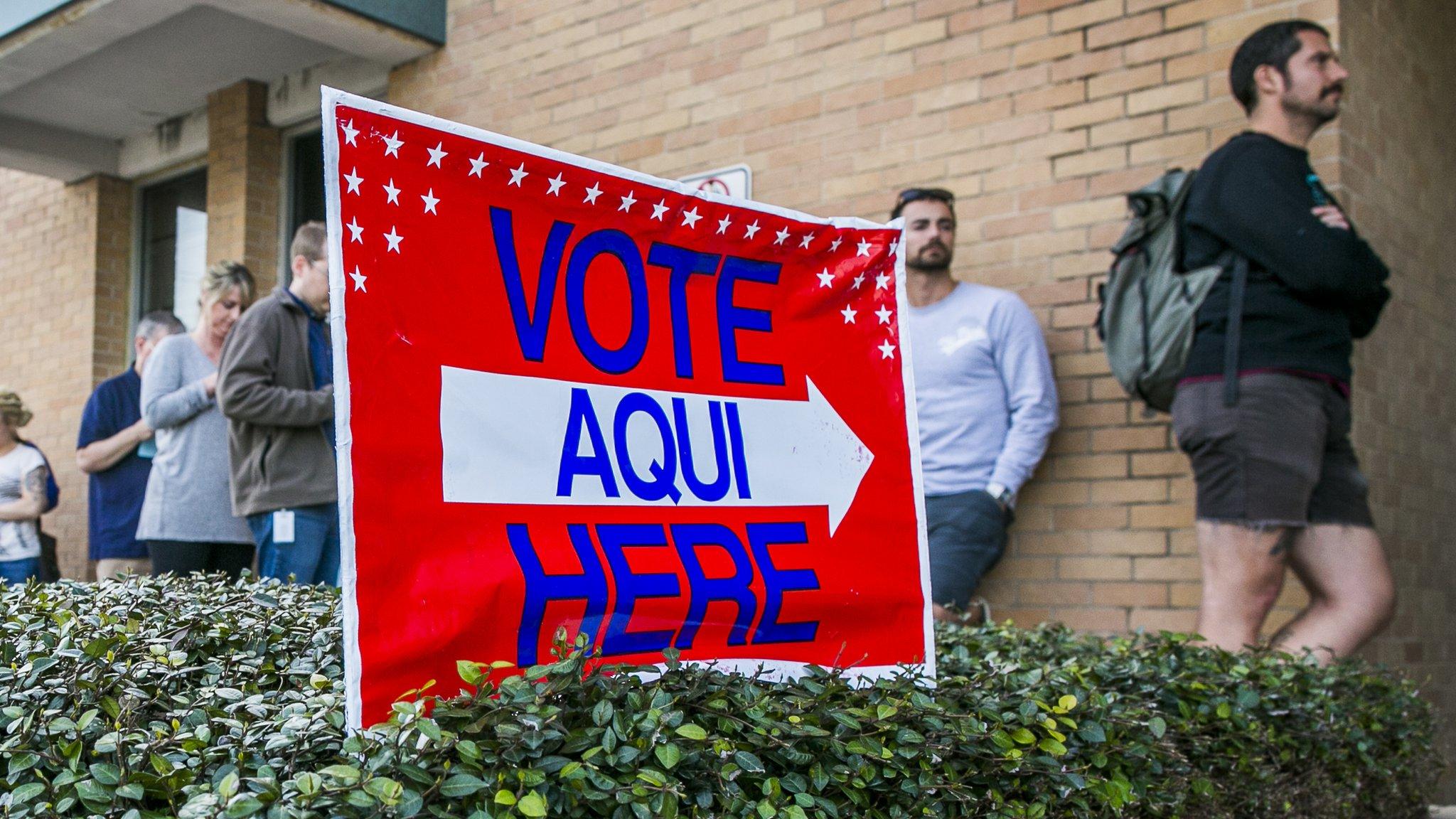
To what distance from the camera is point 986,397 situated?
16.8 feet

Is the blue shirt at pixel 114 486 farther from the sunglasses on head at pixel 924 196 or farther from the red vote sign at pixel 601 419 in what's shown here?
the red vote sign at pixel 601 419

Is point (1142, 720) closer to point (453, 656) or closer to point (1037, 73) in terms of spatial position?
point (453, 656)

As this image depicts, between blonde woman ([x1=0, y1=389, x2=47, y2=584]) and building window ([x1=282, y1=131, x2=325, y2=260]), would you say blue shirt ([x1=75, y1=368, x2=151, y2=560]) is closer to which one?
blonde woman ([x1=0, y1=389, x2=47, y2=584])

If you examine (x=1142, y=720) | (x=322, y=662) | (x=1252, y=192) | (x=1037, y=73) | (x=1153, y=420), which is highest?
(x=1037, y=73)

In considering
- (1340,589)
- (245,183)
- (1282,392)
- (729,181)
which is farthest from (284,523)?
(245,183)

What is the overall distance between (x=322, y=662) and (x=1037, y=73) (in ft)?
13.3

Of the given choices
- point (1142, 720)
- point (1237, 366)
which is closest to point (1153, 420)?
point (1237, 366)

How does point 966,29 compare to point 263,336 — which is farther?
point 966,29

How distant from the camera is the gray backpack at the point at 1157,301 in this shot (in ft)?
14.0

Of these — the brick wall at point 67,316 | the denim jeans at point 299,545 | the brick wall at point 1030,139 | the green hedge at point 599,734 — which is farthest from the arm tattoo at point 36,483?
the green hedge at point 599,734

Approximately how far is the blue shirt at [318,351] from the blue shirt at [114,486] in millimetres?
1528

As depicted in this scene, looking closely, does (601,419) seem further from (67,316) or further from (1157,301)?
(67,316)

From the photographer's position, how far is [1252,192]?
421 cm

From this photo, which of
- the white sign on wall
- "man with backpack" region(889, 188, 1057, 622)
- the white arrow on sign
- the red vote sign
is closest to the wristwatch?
"man with backpack" region(889, 188, 1057, 622)
